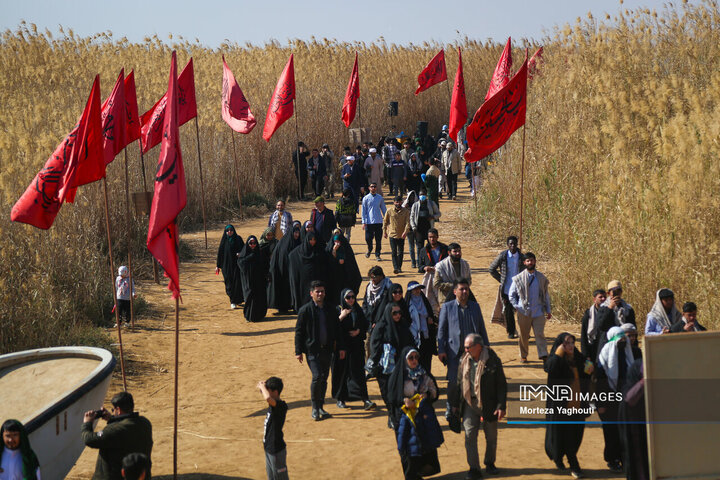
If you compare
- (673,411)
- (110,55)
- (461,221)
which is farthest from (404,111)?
(673,411)

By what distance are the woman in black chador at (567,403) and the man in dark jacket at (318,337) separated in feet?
8.58

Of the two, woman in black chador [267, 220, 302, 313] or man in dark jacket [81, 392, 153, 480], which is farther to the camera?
woman in black chador [267, 220, 302, 313]

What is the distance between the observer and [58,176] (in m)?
9.99

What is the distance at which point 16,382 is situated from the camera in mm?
8359

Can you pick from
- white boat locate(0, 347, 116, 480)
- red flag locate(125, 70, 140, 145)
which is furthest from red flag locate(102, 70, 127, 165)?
white boat locate(0, 347, 116, 480)

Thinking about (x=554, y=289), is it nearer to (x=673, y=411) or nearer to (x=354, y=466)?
(x=354, y=466)

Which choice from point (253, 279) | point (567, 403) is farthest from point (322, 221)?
point (567, 403)

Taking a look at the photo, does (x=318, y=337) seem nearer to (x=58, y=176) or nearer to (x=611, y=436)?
(x=611, y=436)

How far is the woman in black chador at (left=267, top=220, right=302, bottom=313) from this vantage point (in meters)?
13.2

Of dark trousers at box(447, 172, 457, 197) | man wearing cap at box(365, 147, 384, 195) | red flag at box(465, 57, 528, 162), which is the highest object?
red flag at box(465, 57, 528, 162)

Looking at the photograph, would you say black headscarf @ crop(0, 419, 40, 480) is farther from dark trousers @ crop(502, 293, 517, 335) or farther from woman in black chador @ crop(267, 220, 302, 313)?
woman in black chador @ crop(267, 220, 302, 313)

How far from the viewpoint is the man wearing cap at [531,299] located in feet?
33.1

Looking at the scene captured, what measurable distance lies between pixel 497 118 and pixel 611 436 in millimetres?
6206

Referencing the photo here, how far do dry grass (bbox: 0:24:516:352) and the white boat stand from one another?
7.54 ft
